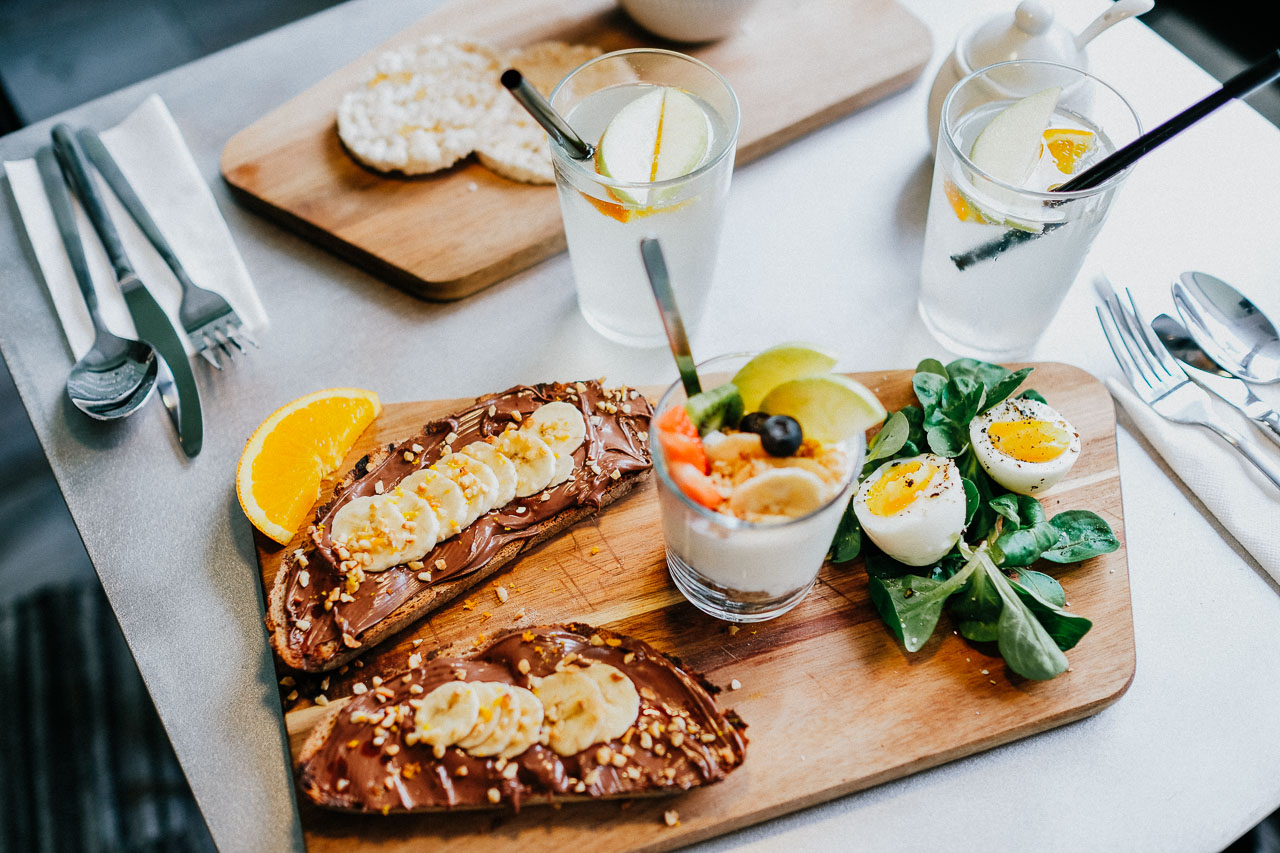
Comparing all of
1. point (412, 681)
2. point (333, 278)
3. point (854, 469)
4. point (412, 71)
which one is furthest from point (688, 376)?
point (412, 71)

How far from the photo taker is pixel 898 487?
5.72 feet

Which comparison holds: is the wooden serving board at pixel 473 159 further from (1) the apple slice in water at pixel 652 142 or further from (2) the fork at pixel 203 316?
(1) the apple slice in water at pixel 652 142

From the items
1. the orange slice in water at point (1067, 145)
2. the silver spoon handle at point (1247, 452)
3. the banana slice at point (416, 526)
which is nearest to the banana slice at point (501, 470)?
the banana slice at point (416, 526)

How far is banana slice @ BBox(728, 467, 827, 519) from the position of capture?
1.45 m

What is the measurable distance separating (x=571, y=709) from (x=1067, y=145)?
145cm

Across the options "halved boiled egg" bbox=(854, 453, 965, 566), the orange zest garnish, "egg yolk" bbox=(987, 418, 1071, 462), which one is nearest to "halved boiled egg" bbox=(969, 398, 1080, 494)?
"egg yolk" bbox=(987, 418, 1071, 462)

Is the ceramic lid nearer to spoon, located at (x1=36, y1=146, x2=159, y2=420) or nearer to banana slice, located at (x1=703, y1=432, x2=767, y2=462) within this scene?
banana slice, located at (x1=703, y1=432, x2=767, y2=462)

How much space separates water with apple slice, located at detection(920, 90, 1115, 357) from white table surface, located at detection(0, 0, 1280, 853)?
0.20m

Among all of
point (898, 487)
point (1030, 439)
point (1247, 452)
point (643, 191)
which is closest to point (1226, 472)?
point (1247, 452)

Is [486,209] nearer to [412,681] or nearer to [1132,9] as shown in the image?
[412,681]

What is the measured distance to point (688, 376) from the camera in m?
1.54

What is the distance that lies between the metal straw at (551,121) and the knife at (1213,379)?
1.35 m

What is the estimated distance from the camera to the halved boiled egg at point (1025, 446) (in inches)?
70.2

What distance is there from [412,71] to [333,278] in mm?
598
